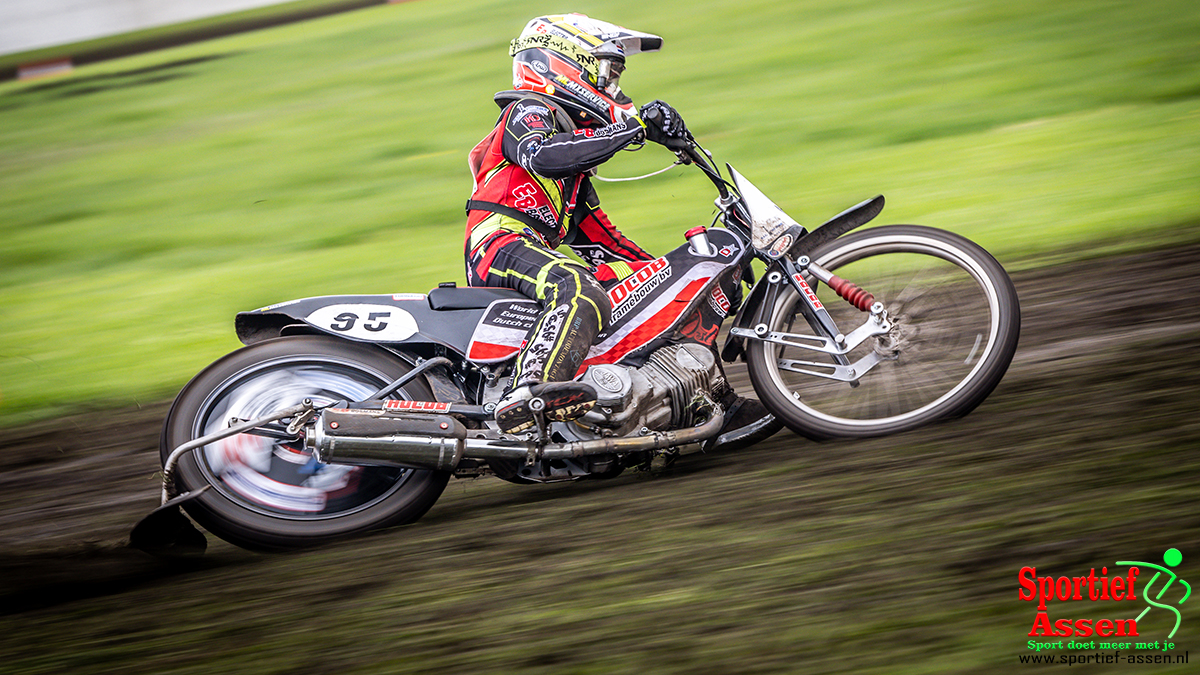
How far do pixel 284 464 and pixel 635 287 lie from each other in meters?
1.74

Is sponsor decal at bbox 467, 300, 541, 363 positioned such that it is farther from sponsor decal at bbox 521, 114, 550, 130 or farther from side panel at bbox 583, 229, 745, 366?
sponsor decal at bbox 521, 114, 550, 130

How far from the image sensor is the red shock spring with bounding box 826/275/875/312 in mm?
4422

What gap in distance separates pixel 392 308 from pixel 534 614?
Result: 5.55 feet

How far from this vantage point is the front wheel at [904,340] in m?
4.30

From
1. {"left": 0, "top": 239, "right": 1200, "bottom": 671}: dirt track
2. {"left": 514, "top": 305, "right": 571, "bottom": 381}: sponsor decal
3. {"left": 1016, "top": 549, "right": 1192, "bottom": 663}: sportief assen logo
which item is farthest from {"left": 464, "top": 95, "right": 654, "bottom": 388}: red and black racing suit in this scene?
{"left": 1016, "top": 549, "right": 1192, "bottom": 663}: sportief assen logo

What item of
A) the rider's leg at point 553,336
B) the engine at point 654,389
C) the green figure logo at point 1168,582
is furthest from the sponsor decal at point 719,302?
the green figure logo at point 1168,582

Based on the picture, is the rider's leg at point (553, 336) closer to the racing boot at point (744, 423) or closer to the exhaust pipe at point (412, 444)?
the exhaust pipe at point (412, 444)

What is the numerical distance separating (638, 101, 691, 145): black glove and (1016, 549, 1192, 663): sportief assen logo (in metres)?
2.35

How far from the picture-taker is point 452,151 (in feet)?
42.8

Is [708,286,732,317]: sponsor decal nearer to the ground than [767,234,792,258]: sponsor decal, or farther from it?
nearer to the ground

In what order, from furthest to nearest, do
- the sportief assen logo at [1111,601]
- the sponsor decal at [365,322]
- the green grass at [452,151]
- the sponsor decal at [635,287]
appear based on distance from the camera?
the green grass at [452,151], the sponsor decal at [635,287], the sponsor decal at [365,322], the sportief assen logo at [1111,601]

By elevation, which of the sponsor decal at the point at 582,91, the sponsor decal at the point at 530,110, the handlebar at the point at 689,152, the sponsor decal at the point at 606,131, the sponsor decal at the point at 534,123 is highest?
the sponsor decal at the point at 582,91

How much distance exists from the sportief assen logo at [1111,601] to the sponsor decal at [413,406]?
7.77ft

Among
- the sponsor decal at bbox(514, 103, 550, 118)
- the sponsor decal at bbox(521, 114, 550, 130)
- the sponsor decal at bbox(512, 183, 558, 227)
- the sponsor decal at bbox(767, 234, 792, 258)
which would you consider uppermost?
the sponsor decal at bbox(514, 103, 550, 118)
